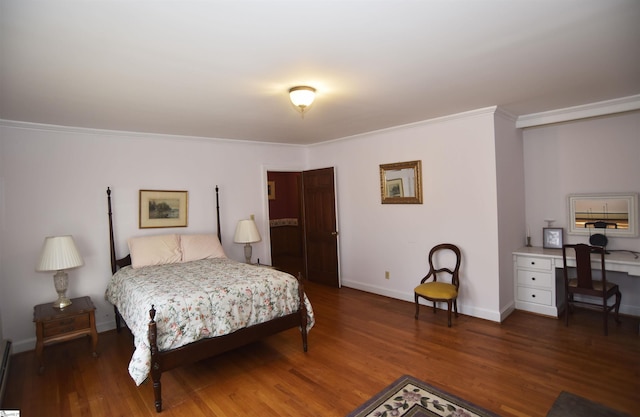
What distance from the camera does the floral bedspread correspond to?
2624 millimetres

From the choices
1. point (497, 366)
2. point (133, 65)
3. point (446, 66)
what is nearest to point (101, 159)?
point (133, 65)

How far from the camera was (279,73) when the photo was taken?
99.2 inches

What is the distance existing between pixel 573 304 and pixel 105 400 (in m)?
4.89

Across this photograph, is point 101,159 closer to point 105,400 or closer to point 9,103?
point 9,103

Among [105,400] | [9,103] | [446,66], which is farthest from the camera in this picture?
[9,103]

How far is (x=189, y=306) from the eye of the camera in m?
2.74

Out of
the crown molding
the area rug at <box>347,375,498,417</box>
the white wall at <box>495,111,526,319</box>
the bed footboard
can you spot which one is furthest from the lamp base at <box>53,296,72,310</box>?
the crown molding

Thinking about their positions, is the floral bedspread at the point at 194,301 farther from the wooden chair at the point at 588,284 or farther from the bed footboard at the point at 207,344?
the wooden chair at the point at 588,284

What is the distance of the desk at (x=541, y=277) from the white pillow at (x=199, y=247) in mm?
3875

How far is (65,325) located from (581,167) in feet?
19.8

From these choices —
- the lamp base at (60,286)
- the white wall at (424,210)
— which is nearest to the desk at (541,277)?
the white wall at (424,210)

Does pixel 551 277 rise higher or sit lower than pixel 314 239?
lower

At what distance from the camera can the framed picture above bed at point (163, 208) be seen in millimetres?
4391

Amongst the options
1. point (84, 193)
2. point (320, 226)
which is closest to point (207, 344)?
point (84, 193)
